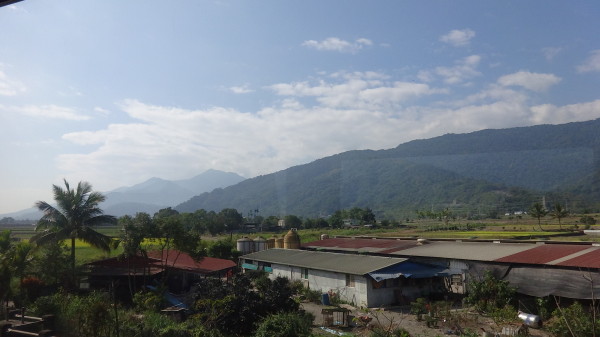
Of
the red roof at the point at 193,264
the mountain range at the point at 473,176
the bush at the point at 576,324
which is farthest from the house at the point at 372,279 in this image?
the mountain range at the point at 473,176

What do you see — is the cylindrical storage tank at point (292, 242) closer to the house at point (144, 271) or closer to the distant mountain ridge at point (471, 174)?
the house at point (144, 271)

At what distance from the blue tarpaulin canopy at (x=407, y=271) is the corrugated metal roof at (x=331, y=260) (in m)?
0.21

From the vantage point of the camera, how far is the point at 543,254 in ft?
58.7

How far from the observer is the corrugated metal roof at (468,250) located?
19.4 m

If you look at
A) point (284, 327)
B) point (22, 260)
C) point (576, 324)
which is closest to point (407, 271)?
point (576, 324)

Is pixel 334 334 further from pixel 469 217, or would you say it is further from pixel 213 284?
pixel 469 217

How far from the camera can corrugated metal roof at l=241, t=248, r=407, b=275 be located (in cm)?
1989

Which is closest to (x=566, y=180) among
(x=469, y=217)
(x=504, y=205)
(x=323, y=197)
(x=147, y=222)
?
(x=504, y=205)

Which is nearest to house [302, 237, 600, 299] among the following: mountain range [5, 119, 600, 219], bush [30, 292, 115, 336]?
bush [30, 292, 115, 336]

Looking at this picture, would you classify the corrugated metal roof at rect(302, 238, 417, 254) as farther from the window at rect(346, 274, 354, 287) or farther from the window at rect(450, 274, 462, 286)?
the window at rect(346, 274, 354, 287)

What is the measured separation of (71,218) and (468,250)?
1906 centimetres

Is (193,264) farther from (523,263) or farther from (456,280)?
(523,263)

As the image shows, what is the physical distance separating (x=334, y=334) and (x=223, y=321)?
347 centimetres

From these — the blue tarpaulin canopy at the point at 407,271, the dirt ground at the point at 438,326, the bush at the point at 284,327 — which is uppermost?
the blue tarpaulin canopy at the point at 407,271
